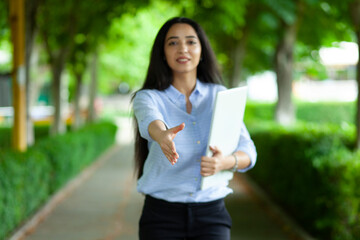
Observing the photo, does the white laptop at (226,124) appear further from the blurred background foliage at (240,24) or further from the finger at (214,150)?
the blurred background foliage at (240,24)

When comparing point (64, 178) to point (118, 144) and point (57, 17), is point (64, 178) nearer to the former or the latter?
point (57, 17)

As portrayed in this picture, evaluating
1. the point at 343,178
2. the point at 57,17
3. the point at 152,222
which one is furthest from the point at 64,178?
the point at 152,222

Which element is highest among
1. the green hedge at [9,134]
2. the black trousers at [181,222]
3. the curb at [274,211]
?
the black trousers at [181,222]

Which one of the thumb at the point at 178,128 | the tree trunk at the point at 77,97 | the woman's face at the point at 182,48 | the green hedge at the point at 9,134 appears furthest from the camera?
the tree trunk at the point at 77,97

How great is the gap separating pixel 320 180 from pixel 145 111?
12.4ft

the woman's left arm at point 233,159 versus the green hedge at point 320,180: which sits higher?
the woman's left arm at point 233,159

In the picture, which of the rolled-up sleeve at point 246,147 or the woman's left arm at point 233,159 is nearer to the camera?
the woman's left arm at point 233,159

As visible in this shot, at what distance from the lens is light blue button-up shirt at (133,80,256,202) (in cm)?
239

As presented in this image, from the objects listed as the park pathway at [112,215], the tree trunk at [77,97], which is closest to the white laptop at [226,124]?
the park pathway at [112,215]

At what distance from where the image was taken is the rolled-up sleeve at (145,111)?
2.23 metres

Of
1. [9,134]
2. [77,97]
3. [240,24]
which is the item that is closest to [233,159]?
[240,24]

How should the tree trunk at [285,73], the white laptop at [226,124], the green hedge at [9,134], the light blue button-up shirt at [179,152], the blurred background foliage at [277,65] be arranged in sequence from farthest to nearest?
the green hedge at [9,134] → the tree trunk at [285,73] → the blurred background foliage at [277,65] → the light blue button-up shirt at [179,152] → the white laptop at [226,124]

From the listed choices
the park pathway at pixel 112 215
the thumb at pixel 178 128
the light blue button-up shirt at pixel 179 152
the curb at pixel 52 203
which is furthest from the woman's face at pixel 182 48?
the curb at pixel 52 203

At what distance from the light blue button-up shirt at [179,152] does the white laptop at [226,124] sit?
0.26ft
